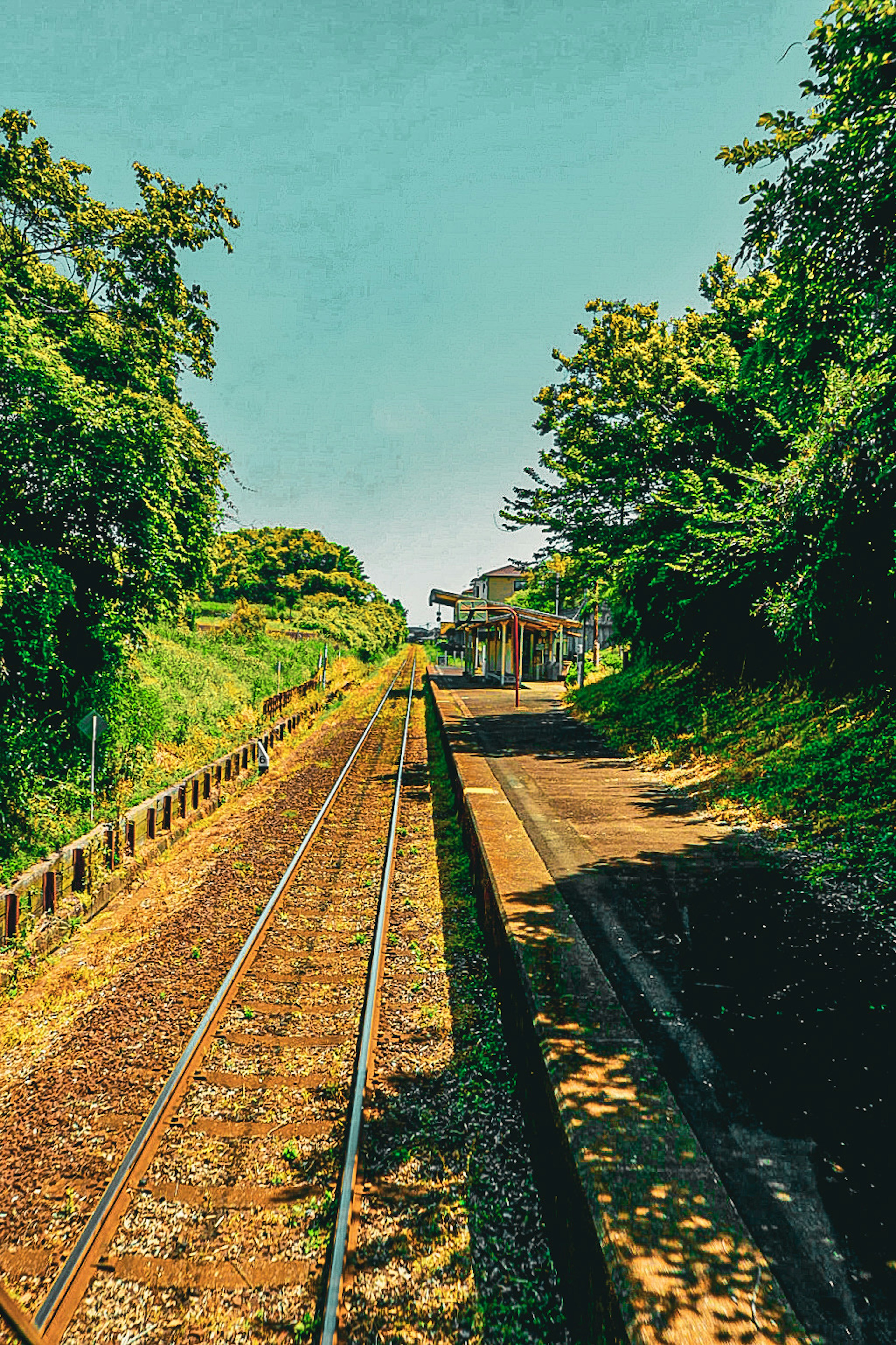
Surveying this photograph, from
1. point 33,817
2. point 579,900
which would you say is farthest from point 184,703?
point 579,900

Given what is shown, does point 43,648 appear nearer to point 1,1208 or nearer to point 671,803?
point 1,1208

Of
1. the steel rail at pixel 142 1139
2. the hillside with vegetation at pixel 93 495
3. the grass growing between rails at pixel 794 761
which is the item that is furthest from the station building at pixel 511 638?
the steel rail at pixel 142 1139

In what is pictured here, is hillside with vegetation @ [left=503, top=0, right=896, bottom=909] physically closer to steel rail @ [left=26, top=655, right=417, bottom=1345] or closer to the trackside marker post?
steel rail @ [left=26, top=655, right=417, bottom=1345]

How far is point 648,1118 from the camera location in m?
3.61

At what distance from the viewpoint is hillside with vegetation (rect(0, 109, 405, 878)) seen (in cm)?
899

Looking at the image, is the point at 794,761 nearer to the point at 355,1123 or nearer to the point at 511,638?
the point at 355,1123

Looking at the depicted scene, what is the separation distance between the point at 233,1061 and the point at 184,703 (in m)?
13.6

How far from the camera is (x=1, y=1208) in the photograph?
3.73m

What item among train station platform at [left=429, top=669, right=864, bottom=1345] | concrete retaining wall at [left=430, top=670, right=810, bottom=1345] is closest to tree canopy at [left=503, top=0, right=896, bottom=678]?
train station platform at [left=429, top=669, right=864, bottom=1345]

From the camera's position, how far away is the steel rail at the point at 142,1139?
3047mm

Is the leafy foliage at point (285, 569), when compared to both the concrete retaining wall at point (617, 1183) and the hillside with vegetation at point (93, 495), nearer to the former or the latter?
the hillside with vegetation at point (93, 495)

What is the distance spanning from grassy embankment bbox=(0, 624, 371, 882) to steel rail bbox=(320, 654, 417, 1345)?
4.45m

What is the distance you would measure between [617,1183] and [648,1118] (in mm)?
550

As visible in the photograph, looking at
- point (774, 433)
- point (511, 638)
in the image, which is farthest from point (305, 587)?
point (774, 433)
